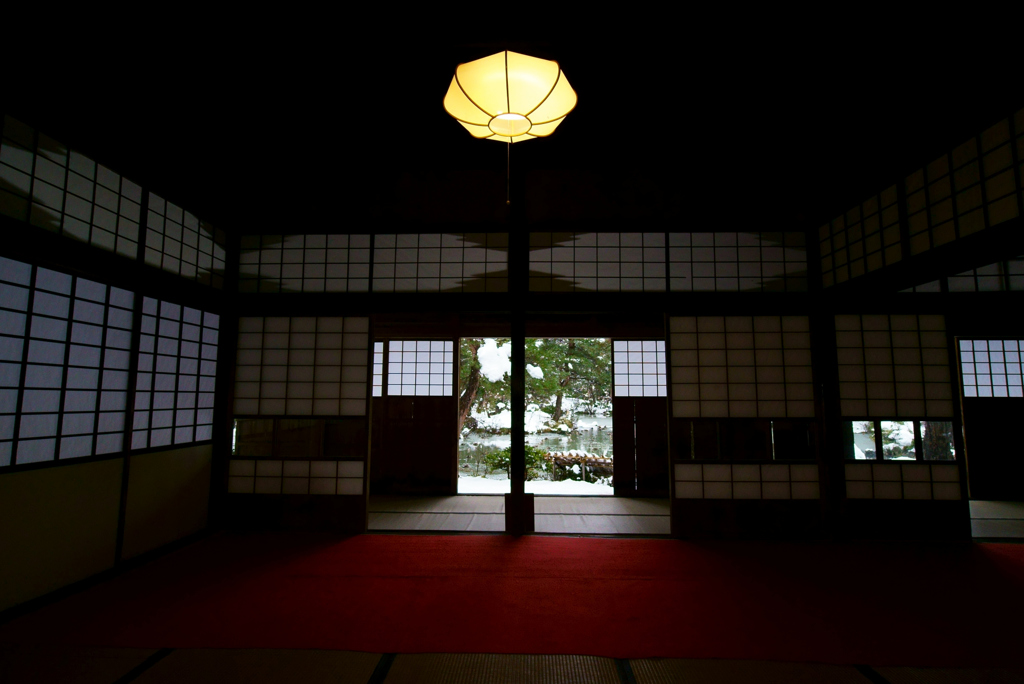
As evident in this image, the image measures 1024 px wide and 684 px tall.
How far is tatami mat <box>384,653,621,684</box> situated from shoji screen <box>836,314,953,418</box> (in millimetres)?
3585

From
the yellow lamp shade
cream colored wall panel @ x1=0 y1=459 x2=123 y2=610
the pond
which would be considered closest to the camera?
the yellow lamp shade

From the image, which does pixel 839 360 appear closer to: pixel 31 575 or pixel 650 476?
pixel 650 476

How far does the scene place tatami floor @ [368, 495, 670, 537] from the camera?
14.5 feet

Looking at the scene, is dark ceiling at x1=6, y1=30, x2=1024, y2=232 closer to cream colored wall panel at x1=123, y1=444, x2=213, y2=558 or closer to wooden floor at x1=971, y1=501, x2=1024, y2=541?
cream colored wall panel at x1=123, y1=444, x2=213, y2=558

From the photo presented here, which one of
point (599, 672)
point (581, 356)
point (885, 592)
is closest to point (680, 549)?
point (885, 592)

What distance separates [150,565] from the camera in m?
3.38

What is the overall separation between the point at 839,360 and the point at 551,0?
4.02 m

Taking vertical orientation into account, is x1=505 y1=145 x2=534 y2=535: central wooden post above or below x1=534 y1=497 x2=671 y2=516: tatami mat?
above

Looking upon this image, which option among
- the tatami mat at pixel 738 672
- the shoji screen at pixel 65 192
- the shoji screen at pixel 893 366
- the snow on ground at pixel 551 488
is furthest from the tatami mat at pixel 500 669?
the snow on ground at pixel 551 488

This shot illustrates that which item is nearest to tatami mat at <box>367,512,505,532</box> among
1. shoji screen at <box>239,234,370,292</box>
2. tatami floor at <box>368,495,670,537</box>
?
tatami floor at <box>368,495,670,537</box>

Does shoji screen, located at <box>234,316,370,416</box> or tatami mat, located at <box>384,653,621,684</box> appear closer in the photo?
tatami mat, located at <box>384,653,621,684</box>

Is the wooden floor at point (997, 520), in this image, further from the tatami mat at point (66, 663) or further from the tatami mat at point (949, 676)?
the tatami mat at point (66, 663)

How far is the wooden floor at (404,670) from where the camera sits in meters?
2.04

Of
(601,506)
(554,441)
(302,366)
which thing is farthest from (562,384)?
(302,366)
